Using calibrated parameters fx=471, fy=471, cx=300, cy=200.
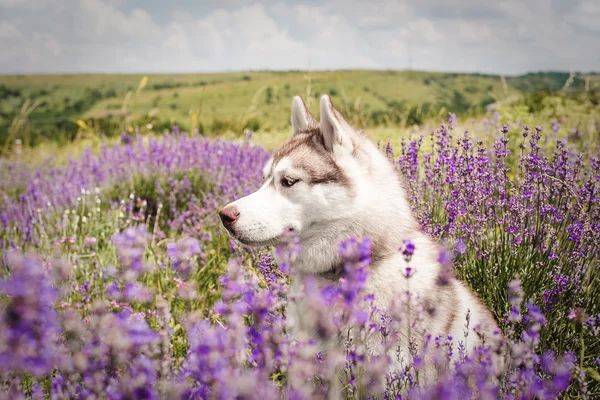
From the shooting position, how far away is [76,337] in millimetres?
1567

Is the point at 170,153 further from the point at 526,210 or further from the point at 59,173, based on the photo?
the point at 526,210

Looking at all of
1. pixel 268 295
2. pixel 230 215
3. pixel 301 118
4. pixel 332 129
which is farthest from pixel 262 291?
pixel 301 118

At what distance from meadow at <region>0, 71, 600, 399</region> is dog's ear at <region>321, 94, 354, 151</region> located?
29.9 inches

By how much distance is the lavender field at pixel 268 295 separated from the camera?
136 centimetres

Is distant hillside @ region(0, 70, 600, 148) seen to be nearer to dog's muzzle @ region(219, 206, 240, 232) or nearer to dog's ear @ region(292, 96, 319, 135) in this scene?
dog's ear @ region(292, 96, 319, 135)

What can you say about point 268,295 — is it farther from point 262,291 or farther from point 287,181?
point 287,181

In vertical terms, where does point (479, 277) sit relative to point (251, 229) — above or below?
below

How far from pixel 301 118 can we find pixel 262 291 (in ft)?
6.12

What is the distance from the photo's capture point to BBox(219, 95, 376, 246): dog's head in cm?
255

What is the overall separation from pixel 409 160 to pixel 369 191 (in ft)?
3.71

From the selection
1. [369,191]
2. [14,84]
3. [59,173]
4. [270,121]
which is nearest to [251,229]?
[369,191]

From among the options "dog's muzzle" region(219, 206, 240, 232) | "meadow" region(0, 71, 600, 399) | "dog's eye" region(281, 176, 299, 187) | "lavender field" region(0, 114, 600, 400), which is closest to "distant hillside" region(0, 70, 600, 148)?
"meadow" region(0, 71, 600, 399)

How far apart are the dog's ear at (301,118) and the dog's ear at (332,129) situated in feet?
1.51

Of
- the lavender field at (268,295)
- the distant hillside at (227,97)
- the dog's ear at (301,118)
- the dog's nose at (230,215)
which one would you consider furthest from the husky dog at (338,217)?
the distant hillside at (227,97)
